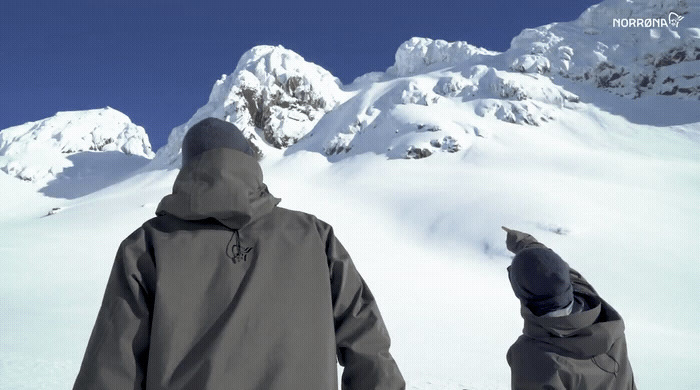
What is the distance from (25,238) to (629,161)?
31360mm

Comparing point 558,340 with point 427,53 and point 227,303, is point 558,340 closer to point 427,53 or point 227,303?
point 227,303

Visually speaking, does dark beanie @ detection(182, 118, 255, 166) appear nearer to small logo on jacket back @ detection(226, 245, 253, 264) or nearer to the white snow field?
small logo on jacket back @ detection(226, 245, 253, 264)

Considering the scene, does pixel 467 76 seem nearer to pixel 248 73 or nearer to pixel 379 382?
pixel 248 73

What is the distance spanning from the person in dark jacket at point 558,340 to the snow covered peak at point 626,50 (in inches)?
1657

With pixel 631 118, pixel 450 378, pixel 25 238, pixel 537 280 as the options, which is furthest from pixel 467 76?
pixel 537 280

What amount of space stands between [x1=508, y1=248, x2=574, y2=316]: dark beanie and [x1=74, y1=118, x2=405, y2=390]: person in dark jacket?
2.29ft

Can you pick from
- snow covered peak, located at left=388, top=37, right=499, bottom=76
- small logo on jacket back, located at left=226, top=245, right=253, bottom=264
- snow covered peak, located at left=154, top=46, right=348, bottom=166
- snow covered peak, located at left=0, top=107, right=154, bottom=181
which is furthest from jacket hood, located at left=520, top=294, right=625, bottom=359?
snow covered peak, located at left=388, top=37, right=499, bottom=76

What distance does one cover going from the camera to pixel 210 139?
1604 millimetres

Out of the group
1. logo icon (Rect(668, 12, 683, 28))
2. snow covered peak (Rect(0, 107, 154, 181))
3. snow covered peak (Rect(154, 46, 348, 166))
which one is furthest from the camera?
logo icon (Rect(668, 12, 683, 28))

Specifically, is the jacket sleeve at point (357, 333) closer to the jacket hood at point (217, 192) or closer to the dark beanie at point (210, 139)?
the jacket hood at point (217, 192)

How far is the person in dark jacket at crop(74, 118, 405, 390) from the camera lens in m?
1.41

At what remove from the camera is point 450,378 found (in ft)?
24.0

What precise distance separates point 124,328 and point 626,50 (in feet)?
170

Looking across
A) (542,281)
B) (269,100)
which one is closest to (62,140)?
(269,100)
